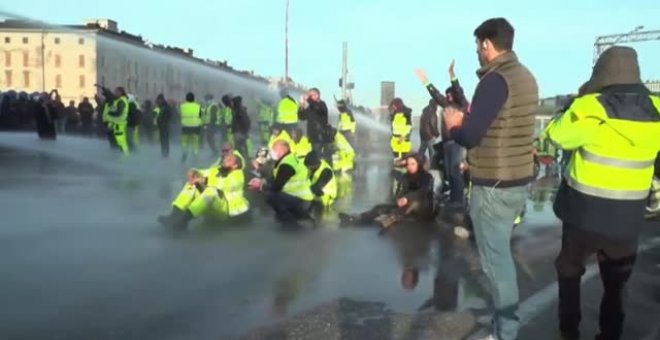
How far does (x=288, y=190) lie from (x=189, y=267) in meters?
2.90

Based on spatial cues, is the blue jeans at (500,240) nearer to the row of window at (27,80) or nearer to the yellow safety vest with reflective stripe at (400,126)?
the yellow safety vest with reflective stripe at (400,126)

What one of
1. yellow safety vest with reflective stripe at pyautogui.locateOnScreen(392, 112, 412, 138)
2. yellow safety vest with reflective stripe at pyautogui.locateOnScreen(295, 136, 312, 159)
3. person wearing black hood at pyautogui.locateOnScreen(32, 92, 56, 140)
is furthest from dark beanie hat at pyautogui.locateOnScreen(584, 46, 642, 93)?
person wearing black hood at pyautogui.locateOnScreen(32, 92, 56, 140)

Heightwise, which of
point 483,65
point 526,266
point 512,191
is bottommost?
point 526,266

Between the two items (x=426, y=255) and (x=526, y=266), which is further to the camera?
(x=426, y=255)

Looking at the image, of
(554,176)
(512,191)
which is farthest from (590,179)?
(554,176)

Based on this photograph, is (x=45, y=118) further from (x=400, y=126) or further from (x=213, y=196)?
(x=213, y=196)

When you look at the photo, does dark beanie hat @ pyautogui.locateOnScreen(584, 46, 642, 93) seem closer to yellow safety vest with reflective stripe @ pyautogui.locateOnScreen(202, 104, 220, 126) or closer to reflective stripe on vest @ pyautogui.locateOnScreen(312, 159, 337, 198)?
reflective stripe on vest @ pyautogui.locateOnScreen(312, 159, 337, 198)

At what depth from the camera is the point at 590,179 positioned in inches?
177

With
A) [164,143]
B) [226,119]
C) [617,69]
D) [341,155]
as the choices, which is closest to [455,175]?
[617,69]

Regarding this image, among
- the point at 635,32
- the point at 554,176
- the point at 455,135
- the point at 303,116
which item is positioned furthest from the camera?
the point at 635,32

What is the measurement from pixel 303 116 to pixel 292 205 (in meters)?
6.66

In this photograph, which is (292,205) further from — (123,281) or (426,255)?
(123,281)

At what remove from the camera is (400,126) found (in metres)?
17.8

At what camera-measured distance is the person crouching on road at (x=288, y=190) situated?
383 inches
